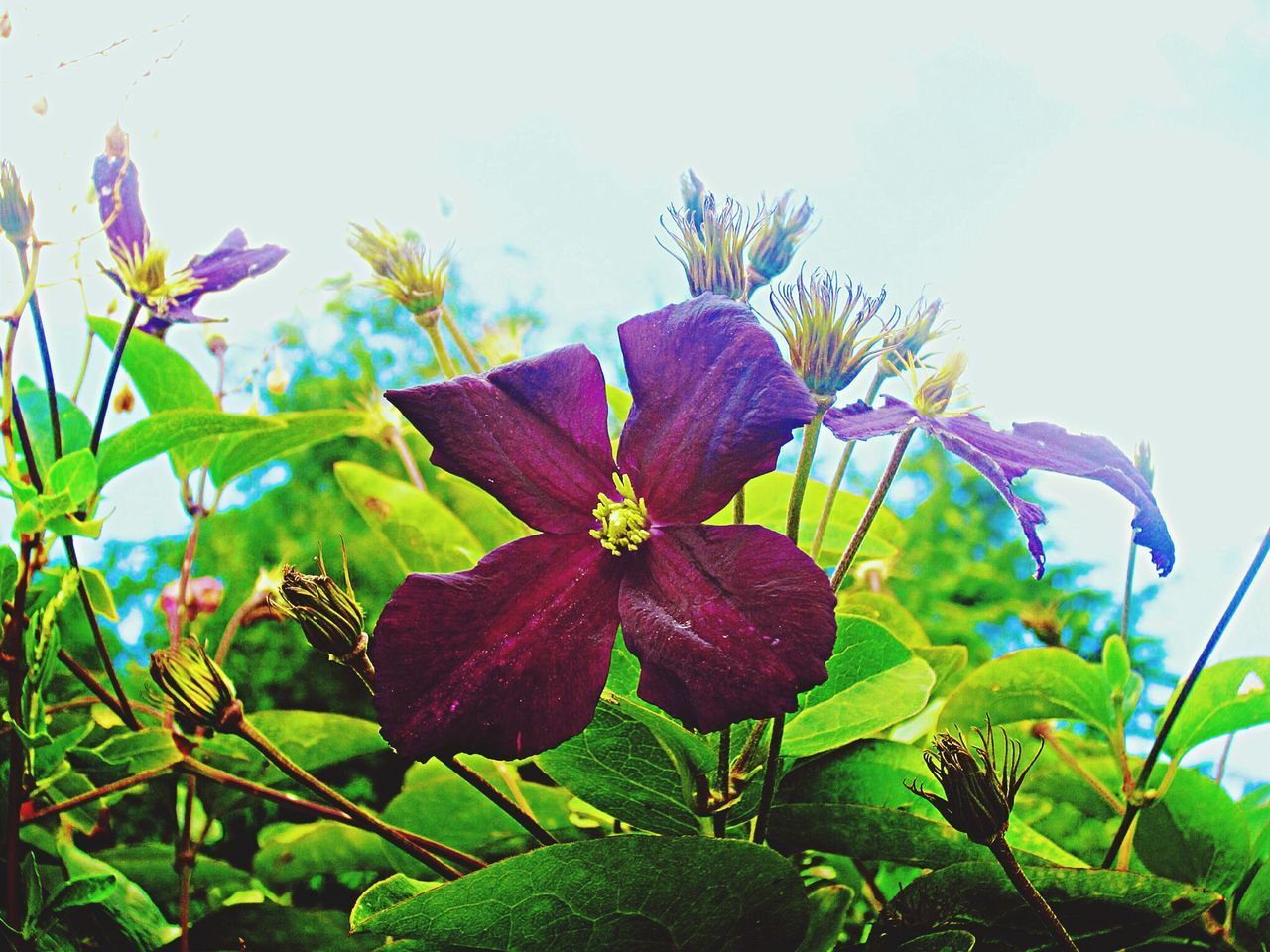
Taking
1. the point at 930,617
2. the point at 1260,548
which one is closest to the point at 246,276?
the point at 1260,548

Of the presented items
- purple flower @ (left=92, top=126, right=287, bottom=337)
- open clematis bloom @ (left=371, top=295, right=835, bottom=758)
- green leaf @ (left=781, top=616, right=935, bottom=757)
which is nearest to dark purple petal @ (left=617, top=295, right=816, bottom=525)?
open clematis bloom @ (left=371, top=295, right=835, bottom=758)

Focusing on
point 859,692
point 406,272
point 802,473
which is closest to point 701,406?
point 802,473

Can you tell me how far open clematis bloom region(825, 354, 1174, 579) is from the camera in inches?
15.0

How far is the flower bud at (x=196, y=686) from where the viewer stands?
42cm

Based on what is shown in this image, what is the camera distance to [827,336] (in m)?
0.39

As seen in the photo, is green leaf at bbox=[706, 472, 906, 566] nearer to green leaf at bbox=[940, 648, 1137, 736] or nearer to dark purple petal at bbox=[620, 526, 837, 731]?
green leaf at bbox=[940, 648, 1137, 736]

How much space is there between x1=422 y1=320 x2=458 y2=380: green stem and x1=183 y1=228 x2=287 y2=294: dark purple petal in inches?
5.5

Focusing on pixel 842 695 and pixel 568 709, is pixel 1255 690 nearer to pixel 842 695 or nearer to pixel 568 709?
pixel 842 695

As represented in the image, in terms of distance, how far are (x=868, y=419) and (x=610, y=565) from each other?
0.11 m

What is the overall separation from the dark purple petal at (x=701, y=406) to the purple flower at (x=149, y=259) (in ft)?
1.03

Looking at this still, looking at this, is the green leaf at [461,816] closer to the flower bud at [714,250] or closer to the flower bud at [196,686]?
the flower bud at [196,686]

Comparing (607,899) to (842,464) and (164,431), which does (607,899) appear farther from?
(164,431)

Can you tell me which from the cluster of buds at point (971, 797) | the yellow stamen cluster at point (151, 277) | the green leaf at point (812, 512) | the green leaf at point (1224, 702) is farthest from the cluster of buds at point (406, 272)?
the green leaf at point (1224, 702)

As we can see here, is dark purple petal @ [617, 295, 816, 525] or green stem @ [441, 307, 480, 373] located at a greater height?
green stem @ [441, 307, 480, 373]
